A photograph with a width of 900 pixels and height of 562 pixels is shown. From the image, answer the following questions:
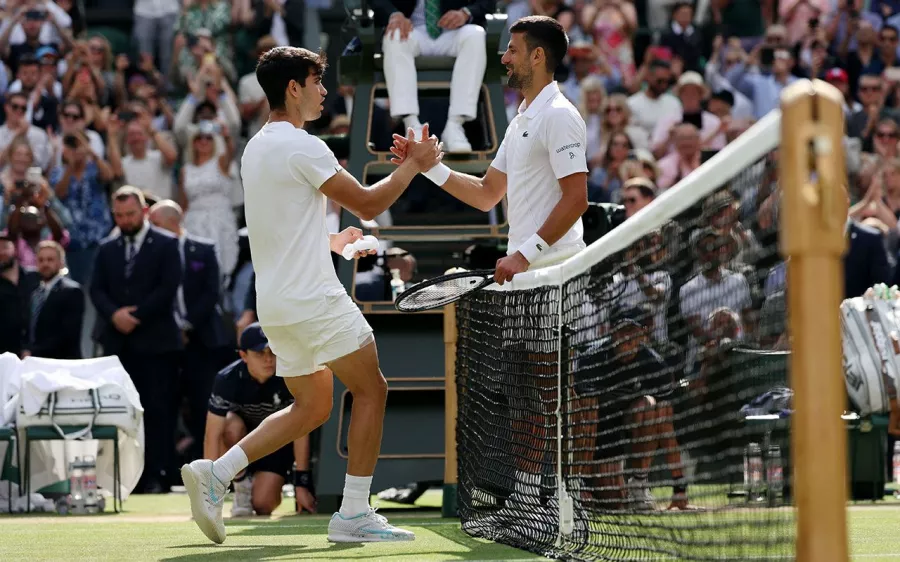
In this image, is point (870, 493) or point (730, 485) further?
point (870, 493)

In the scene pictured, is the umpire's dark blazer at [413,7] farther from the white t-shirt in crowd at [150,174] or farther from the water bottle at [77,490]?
the white t-shirt in crowd at [150,174]

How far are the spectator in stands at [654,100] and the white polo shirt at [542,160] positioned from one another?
30.9 feet

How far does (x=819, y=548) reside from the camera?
3.83m

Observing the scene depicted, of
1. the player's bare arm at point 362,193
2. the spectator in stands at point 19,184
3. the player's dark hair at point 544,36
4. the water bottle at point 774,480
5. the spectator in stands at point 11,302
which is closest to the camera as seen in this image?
the water bottle at point 774,480

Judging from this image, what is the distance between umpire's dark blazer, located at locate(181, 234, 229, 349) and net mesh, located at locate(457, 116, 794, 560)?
604 cm

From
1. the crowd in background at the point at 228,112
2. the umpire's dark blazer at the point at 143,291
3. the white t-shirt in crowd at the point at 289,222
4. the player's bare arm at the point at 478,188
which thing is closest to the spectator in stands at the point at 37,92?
the crowd in background at the point at 228,112

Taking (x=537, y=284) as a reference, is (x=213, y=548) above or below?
below

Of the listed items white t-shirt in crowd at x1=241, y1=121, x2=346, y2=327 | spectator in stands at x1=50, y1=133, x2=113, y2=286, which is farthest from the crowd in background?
white t-shirt in crowd at x1=241, y1=121, x2=346, y2=327

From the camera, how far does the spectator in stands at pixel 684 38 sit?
1827cm

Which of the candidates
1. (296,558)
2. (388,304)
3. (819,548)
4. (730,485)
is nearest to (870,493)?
(388,304)

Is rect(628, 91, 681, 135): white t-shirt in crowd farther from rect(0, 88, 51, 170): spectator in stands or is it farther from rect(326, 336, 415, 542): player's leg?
rect(326, 336, 415, 542): player's leg

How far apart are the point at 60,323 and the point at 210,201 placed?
2404 mm

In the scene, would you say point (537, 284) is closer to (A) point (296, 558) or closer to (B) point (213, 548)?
(A) point (296, 558)

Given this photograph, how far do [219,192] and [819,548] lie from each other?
12.3 meters
